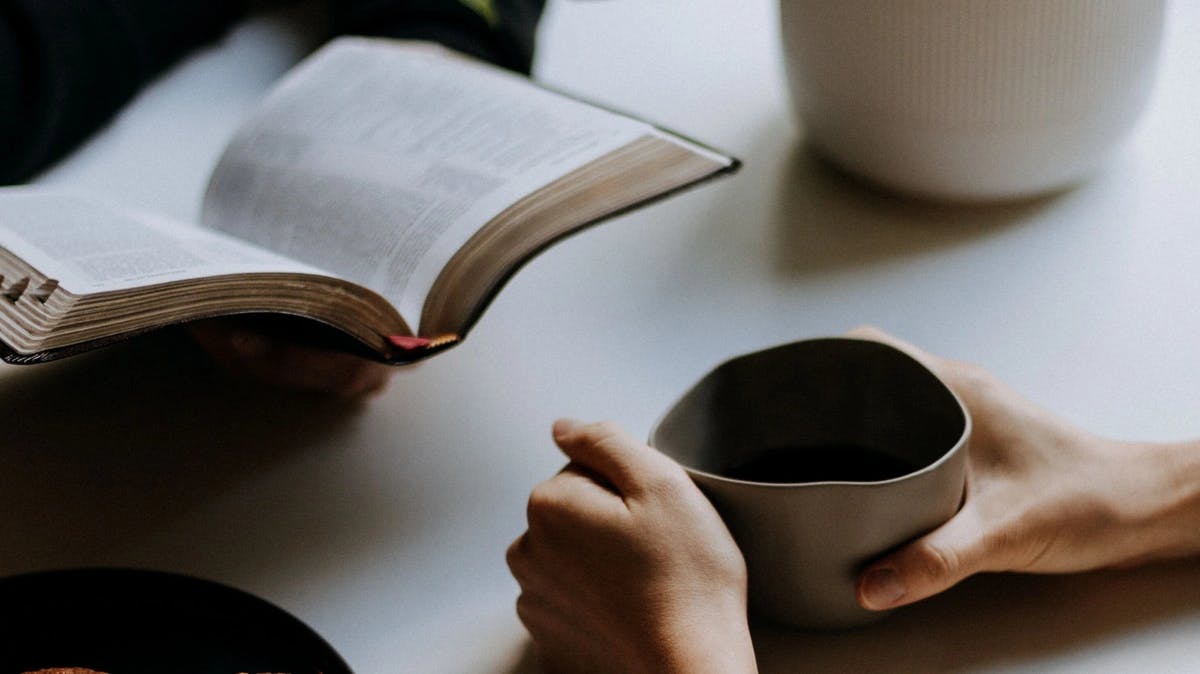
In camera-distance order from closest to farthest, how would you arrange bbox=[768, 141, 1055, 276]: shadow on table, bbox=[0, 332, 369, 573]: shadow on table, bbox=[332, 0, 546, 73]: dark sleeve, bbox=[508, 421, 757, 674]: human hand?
bbox=[508, 421, 757, 674]: human hand < bbox=[0, 332, 369, 573]: shadow on table < bbox=[768, 141, 1055, 276]: shadow on table < bbox=[332, 0, 546, 73]: dark sleeve

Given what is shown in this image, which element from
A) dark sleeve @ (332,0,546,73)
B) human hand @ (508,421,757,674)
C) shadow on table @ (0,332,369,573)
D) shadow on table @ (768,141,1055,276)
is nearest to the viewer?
human hand @ (508,421,757,674)

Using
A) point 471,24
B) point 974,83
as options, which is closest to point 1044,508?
point 974,83

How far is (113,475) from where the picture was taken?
625 millimetres

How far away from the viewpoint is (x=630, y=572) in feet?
1.57

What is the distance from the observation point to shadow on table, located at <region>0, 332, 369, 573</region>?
23.4 inches

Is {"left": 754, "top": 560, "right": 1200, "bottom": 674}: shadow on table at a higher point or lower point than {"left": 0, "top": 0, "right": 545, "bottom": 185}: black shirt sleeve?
lower

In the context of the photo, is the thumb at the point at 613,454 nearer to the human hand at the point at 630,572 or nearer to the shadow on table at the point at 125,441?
the human hand at the point at 630,572

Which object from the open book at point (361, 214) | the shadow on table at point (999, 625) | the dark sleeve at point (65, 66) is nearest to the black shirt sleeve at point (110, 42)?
the dark sleeve at point (65, 66)

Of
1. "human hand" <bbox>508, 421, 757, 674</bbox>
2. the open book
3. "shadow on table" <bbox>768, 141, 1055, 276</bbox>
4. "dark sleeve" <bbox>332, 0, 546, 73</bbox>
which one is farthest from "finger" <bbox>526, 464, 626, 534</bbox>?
"dark sleeve" <bbox>332, 0, 546, 73</bbox>

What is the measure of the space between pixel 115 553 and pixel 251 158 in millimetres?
283

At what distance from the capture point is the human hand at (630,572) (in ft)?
1.52

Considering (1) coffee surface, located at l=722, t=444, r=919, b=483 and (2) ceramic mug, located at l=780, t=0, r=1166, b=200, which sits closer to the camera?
(1) coffee surface, located at l=722, t=444, r=919, b=483

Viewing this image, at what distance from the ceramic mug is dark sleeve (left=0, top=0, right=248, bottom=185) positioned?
1.69 ft

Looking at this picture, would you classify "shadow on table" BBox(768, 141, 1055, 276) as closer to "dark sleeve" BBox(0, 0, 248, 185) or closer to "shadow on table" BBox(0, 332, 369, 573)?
"shadow on table" BBox(0, 332, 369, 573)
